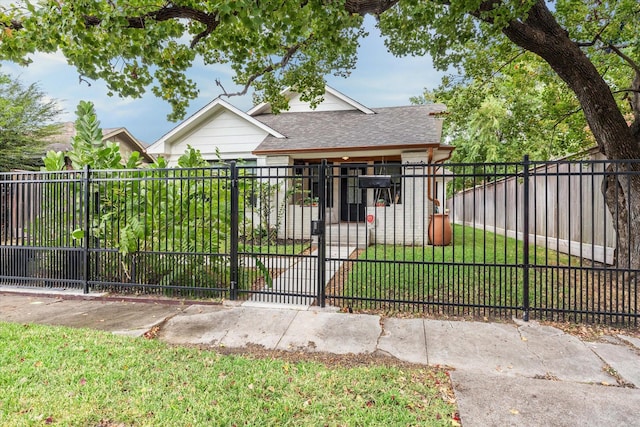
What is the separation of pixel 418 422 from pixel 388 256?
545 cm

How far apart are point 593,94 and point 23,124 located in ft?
74.9

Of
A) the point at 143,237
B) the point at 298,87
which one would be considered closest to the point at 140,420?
the point at 143,237

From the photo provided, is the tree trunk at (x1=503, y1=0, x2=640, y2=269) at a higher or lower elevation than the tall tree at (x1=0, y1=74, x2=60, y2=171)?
lower

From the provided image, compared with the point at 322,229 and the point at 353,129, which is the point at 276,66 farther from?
the point at 322,229

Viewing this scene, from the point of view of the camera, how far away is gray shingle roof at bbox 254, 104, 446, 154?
10.2 metres

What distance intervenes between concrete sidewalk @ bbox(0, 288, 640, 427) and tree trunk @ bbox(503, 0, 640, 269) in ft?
8.63

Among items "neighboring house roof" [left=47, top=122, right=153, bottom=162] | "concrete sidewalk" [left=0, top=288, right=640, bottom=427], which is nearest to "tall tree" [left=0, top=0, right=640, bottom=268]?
"concrete sidewalk" [left=0, top=288, right=640, bottom=427]

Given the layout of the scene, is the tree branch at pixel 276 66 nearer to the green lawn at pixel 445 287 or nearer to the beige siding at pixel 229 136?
the beige siding at pixel 229 136

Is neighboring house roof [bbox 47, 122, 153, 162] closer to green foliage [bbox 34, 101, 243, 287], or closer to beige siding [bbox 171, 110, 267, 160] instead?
beige siding [bbox 171, 110, 267, 160]

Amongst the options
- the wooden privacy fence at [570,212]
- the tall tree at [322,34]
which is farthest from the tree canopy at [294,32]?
the wooden privacy fence at [570,212]

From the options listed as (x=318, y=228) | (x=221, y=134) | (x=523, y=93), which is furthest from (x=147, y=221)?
(x=523, y=93)

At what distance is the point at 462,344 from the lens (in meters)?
3.65

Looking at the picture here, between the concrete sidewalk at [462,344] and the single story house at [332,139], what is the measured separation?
572 cm

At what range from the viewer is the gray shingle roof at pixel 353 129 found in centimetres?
1016
